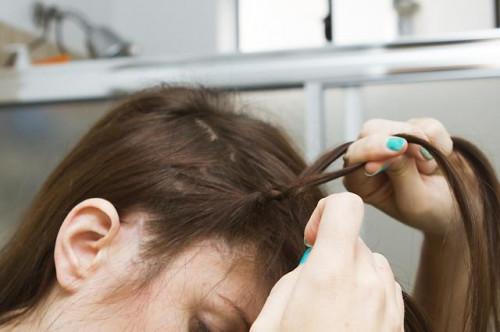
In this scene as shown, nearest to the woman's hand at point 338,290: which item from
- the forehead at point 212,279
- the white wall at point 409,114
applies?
the forehead at point 212,279

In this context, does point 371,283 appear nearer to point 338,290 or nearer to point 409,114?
point 338,290

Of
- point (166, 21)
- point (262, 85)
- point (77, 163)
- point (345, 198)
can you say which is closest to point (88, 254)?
point (77, 163)

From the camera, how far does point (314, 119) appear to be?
3.16ft

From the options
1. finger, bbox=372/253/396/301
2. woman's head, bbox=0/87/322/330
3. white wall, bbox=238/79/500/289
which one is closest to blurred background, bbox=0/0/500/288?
white wall, bbox=238/79/500/289

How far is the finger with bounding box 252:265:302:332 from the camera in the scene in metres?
0.44

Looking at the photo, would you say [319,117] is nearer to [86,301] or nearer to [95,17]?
[86,301]

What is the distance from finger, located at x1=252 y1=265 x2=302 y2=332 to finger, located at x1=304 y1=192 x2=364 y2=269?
30mm

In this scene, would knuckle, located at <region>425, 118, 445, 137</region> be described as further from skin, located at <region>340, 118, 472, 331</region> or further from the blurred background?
the blurred background

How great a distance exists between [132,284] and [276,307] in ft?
0.67

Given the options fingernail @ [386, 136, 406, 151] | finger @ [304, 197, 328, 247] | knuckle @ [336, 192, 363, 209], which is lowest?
finger @ [304, 197, 328, 247]

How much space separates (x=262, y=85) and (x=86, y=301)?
511 mm

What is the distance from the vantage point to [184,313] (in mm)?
581

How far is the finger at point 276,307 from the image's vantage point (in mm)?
442

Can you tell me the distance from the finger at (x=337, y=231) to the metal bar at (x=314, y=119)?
18.6 inches
